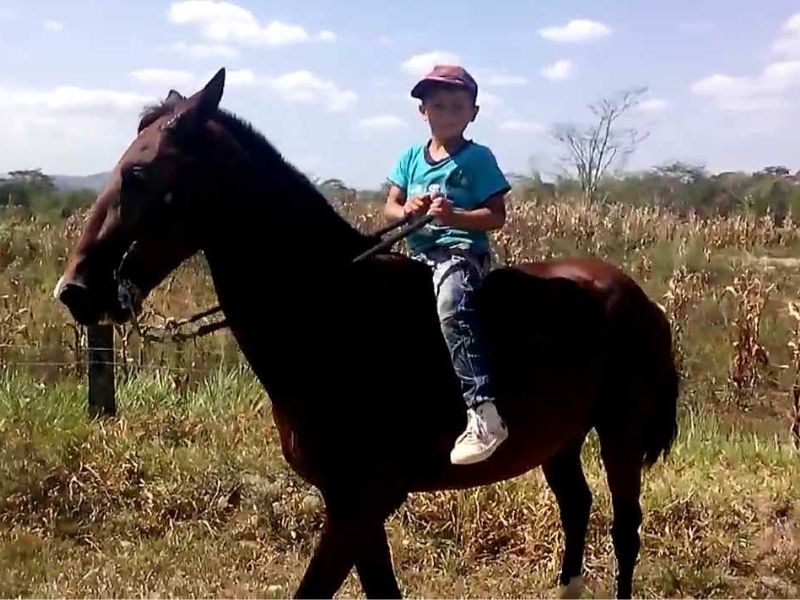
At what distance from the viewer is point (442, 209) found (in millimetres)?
3424

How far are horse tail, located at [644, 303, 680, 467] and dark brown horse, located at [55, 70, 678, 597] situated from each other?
1.89 ft

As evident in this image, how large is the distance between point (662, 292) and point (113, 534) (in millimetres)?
9744

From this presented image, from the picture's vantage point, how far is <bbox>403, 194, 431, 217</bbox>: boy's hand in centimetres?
349

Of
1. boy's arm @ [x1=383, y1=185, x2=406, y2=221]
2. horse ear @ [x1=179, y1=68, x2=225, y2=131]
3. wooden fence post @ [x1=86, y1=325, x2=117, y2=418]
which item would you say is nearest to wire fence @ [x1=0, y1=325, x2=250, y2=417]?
wooden fence post @ [x1=86, y1=325, x2=117, y2=418]

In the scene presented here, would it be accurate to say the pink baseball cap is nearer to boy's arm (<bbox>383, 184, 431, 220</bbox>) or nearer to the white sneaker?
boy's arm (<bbox>383, 184, 431, 220</bbox>)

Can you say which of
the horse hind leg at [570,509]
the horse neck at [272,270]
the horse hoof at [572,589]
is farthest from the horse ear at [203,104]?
the horse hoof at [572,589]

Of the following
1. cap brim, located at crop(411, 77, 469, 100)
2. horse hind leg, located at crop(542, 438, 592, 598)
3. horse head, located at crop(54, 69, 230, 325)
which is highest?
cap brim, located at crop(411, 77, 469, 100)

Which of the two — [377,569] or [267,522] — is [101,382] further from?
[377,569]

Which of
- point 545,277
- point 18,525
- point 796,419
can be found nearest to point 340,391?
point 545,277

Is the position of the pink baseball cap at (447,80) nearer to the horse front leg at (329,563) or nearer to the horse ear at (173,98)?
the horse ear at (173,98)

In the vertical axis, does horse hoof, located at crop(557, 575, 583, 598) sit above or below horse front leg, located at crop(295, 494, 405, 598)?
below

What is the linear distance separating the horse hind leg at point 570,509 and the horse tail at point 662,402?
357 mm

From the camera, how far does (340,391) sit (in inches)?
127

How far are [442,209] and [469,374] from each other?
1.97 ft
